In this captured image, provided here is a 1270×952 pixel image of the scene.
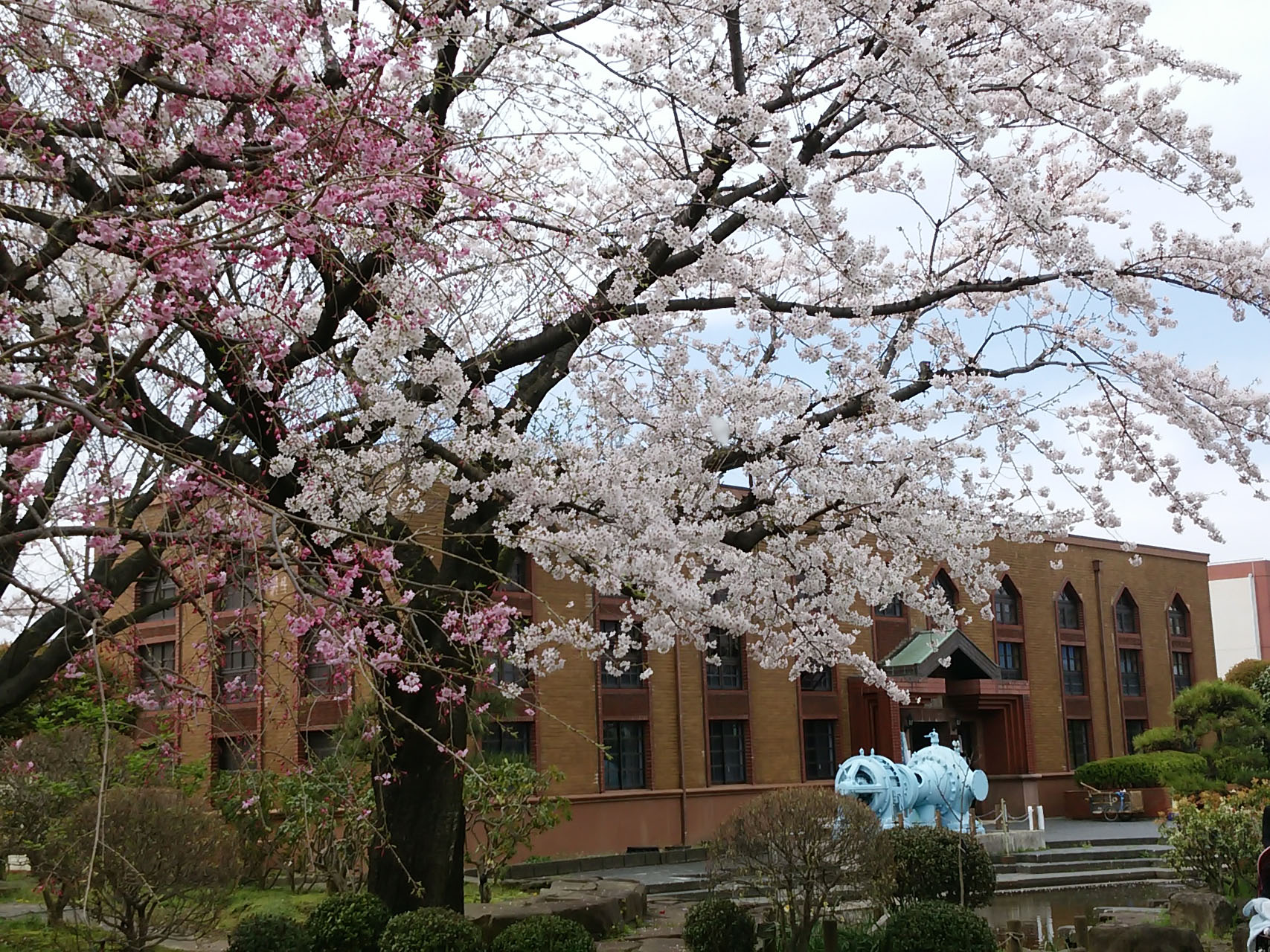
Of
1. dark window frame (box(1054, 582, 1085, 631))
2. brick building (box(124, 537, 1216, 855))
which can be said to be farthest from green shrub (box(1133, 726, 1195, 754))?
dark window frame (box(1054, 582, 1085, 631))

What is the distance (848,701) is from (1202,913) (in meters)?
21.2

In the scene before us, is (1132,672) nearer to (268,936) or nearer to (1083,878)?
(1083,878)

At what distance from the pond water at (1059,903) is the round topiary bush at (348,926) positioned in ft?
26.7

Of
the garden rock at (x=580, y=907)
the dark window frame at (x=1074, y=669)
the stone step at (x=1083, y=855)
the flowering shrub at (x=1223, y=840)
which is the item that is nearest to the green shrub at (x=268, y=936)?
the garden rock at (x=580, y=907)

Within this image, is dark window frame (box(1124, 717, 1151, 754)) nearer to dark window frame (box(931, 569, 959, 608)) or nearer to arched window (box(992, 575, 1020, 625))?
arched window (box(992, 575, 1020, 625))

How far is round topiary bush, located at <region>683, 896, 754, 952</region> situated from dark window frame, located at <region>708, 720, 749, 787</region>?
735 inches

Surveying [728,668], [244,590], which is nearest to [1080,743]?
[728,668]

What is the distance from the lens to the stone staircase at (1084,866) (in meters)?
23.6

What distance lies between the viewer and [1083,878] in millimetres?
23984

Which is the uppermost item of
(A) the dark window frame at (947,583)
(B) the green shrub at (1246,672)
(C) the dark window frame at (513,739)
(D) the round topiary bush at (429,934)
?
(A) the dark window frame at (947,583)

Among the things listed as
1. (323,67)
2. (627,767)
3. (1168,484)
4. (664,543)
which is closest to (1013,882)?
(627,767)

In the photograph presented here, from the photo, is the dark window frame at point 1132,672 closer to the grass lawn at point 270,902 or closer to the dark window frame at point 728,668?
the dark window frame at point 728,668

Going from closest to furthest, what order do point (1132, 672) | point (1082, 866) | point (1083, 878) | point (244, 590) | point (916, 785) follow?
point (244, 590)
point (1083, 878)
point (916, 785)
point (1082, 866)
point (1132, 672)

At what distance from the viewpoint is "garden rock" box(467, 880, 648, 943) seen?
14.7m
